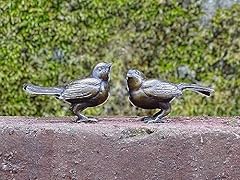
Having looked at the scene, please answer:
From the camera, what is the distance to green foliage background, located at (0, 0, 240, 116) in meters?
2.38

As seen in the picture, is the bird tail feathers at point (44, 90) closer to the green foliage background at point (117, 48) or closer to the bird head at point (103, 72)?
the bird head at point (103, 72)

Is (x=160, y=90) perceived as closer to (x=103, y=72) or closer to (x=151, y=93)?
(x=151, y=93)

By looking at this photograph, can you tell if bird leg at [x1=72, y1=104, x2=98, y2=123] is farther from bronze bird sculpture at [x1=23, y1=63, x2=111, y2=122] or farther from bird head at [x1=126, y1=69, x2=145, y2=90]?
bird head at [x1=126, y1=69, x2=145, y2=90]

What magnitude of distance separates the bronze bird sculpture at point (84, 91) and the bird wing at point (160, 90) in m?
0.09

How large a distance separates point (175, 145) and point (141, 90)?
16 cm

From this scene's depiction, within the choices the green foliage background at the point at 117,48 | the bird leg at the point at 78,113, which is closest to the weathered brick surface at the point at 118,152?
the bird leg at the point at 78,113

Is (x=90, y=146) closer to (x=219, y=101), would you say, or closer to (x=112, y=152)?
(x=112, y=152)

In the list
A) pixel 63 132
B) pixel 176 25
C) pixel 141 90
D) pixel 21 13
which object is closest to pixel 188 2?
pixel 176 25

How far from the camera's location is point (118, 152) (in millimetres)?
1554

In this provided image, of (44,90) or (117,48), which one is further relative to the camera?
(117,48)

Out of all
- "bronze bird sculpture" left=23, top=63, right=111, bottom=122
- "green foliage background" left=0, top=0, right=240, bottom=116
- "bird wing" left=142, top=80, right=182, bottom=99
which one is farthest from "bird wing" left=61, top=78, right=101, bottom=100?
"green foliage background" left=0, top=0, right=240, bottom=116

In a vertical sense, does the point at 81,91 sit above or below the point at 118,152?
above

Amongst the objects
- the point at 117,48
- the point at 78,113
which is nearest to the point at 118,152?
the point at 78,113

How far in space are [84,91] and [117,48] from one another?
0.82m
